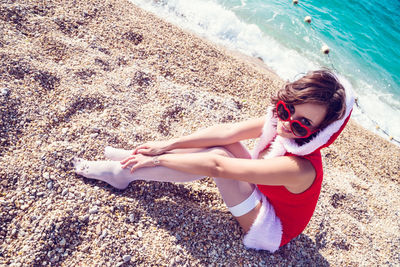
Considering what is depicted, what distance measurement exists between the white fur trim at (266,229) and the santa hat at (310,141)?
66cm

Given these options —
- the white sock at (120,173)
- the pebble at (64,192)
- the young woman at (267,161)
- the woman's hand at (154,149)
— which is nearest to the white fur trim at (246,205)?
the young woman at (267,161)

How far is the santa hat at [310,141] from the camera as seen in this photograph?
208cm

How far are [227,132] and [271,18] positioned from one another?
8884 millimetres

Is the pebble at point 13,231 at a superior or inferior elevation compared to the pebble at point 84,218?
inferior

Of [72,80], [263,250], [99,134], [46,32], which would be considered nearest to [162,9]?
[46,32]

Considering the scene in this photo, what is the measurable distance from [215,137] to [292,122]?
1.01 meters

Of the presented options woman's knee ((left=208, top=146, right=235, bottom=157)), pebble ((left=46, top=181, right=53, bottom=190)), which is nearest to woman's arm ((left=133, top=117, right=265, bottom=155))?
woman's knee ((left=208, top=146, right=235, bottom=157))

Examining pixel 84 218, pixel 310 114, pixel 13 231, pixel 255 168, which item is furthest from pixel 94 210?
pixel 310 114

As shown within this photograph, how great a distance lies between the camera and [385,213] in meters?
4.21

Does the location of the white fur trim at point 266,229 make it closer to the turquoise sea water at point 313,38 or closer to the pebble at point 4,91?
the pebble at point 4,91

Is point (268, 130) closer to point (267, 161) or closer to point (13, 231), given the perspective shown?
point (267, 161)

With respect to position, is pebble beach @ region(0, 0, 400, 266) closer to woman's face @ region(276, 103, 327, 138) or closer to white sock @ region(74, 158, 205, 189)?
white sock @ region(74, 158, 205, 189)

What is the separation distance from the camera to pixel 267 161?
2.34 metres

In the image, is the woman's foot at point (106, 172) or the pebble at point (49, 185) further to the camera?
the woman's foot at point (106, 172)
